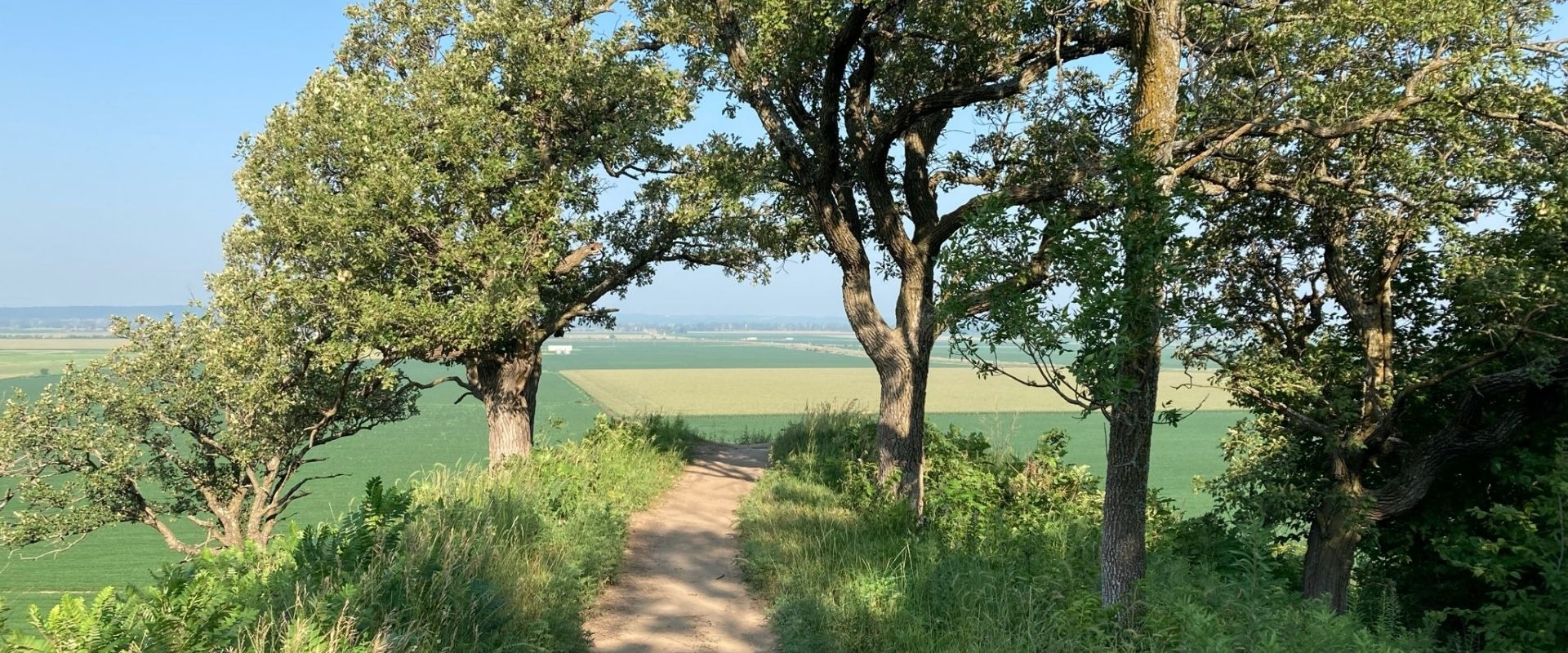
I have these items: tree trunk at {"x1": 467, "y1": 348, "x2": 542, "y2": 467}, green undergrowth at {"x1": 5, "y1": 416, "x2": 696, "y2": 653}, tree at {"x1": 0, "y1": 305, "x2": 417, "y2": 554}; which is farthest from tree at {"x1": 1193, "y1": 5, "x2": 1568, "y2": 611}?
tree at {"x1": 0, "y1": 305, "x2": 417, "y2": 554}

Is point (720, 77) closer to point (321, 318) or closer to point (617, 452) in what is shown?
point (617, 452)

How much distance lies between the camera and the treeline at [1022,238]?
607 centimetres

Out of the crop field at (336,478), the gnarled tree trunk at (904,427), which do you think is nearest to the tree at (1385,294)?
the gnarled tree trunk at (904,427)

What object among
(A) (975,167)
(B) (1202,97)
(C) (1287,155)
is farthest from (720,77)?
(C) (1287,155)

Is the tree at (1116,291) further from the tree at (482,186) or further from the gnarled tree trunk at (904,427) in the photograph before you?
the tree at (482,186)

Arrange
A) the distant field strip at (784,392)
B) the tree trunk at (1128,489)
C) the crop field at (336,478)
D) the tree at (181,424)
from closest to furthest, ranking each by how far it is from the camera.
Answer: the tree trunk at (1128,489) < the tree at (181,424) < the crop field at (336,478) < the distant field strip at (784,392)

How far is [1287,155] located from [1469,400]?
3.74 meters

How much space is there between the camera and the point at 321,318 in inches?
577

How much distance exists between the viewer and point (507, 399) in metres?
15.1

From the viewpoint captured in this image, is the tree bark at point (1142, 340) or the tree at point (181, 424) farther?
the tree at point (181, 424)

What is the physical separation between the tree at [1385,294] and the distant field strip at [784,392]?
1542 inches

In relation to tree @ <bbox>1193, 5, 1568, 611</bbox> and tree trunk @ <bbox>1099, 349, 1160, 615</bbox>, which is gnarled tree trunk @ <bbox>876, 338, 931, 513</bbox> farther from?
tree trunk @ <bbox>1099, 349, 1160, 615</bbox>

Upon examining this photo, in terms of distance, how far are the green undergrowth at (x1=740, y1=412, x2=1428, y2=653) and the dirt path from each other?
31cm

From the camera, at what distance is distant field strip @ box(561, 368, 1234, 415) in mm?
64812
